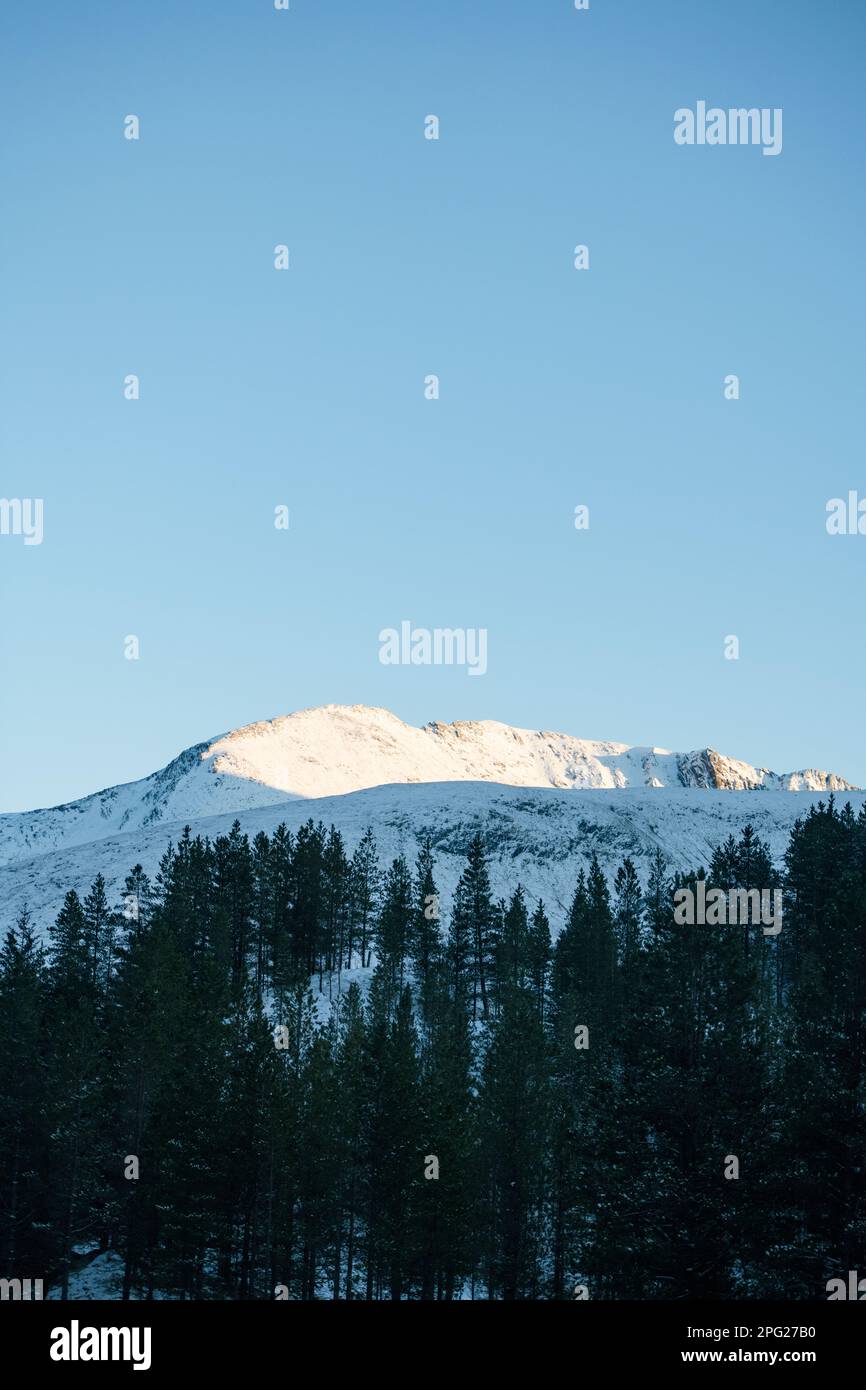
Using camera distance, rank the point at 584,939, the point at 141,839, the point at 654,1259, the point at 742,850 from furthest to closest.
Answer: the point at 141,839 → the point at 742,850 → the point at 584,939 → the point at 654,1259

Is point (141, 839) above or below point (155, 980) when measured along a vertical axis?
above

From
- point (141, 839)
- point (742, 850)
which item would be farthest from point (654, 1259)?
point (141, 839)

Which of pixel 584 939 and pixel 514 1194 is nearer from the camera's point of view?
pixel 514 1194

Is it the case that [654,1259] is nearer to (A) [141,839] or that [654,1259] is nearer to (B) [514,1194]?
(B) [514,1194]

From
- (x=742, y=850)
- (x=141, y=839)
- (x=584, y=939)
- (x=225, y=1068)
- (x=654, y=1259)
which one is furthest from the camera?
(x=141, y=839)

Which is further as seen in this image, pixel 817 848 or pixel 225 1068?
pixel 817 848

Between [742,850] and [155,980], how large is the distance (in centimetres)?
6087
